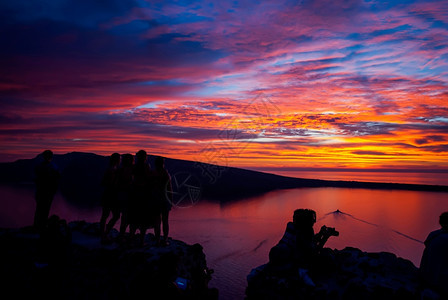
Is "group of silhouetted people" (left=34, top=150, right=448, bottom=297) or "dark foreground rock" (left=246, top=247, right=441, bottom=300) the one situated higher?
"group of silhouetted people" (left=34, top=150, right=448, bottom=297)

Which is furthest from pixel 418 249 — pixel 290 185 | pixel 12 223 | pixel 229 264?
pixel 290 185

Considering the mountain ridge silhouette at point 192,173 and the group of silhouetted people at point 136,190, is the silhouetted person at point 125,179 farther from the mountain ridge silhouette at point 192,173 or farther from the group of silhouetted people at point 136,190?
the mountain ridge silhouette at point 192,173

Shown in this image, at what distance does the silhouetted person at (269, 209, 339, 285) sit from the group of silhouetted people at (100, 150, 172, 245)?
3.38 m

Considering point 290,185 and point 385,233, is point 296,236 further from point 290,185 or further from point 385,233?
point 290,185

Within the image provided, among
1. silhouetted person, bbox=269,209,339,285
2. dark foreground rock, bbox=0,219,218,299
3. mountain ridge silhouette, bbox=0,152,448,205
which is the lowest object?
mountain ridge silhouette, bbox=0,152,448,205

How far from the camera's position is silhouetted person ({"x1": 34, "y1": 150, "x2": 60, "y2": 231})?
870 cm

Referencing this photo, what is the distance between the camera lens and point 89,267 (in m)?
7.29

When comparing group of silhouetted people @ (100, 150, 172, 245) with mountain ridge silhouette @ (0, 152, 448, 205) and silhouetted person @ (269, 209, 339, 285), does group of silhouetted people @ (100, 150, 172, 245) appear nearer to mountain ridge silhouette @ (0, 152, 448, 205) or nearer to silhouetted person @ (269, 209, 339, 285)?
silhouetted person @ (269, 209, 339, 285)

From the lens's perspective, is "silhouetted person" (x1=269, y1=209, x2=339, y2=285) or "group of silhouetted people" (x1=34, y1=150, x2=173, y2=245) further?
"group of silhouetted people" (x1=34, y1=150, x2=173, y2=245)

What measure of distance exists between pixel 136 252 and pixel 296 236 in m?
3.95

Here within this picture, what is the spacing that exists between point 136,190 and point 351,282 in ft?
17.1

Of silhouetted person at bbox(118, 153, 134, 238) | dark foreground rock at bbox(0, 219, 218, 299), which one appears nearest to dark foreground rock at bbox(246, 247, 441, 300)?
dark foreground rock at bbox(0, 219, 218, 299)

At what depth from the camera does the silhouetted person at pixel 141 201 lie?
25.7ft

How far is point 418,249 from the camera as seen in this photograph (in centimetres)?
2298
